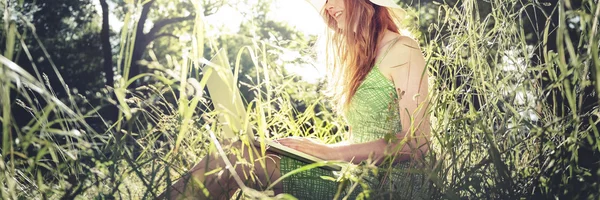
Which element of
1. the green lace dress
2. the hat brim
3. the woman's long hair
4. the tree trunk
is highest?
the hat brim

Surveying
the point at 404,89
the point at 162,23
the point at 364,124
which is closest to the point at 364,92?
the point at 364,124

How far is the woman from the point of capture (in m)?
2.08

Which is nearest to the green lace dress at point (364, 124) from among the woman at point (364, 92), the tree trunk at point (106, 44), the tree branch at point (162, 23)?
the woman at point (364, 92)

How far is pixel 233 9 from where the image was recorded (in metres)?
1.81

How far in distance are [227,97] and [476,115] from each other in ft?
2.04

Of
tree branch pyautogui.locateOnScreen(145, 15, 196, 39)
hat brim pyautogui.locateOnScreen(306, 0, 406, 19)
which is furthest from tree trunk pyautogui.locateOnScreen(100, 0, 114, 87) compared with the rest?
hat brim pyautogui.locateOnScreen(306, 0, 406, 19)

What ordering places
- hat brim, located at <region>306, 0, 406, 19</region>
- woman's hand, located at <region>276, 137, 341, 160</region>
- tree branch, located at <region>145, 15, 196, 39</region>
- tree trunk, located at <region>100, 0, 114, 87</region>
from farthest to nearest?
tree branch, located at <region>145, 15, 196, 39</region>, tree trunk, located at <region>100, 0, 114, 87</region>, hat brim, located at <region>306, 0, 406, 19</region>, woman's hand, located at <region>276, 137, 341, 160</region>

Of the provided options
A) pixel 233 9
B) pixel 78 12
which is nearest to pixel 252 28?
pixel 233 9

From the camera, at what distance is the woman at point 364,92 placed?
208 cm

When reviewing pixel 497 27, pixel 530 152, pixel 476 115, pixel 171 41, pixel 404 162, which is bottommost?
pixel 171 41

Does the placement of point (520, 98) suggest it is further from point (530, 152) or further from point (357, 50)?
point (357, 50)

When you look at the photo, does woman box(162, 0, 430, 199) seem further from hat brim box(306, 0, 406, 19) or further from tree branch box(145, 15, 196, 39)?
tree branch box(145, 15, 196, 39)

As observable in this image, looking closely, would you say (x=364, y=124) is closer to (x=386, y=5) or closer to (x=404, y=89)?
(x=404, y=89)

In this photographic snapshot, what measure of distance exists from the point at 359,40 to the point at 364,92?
20cm
